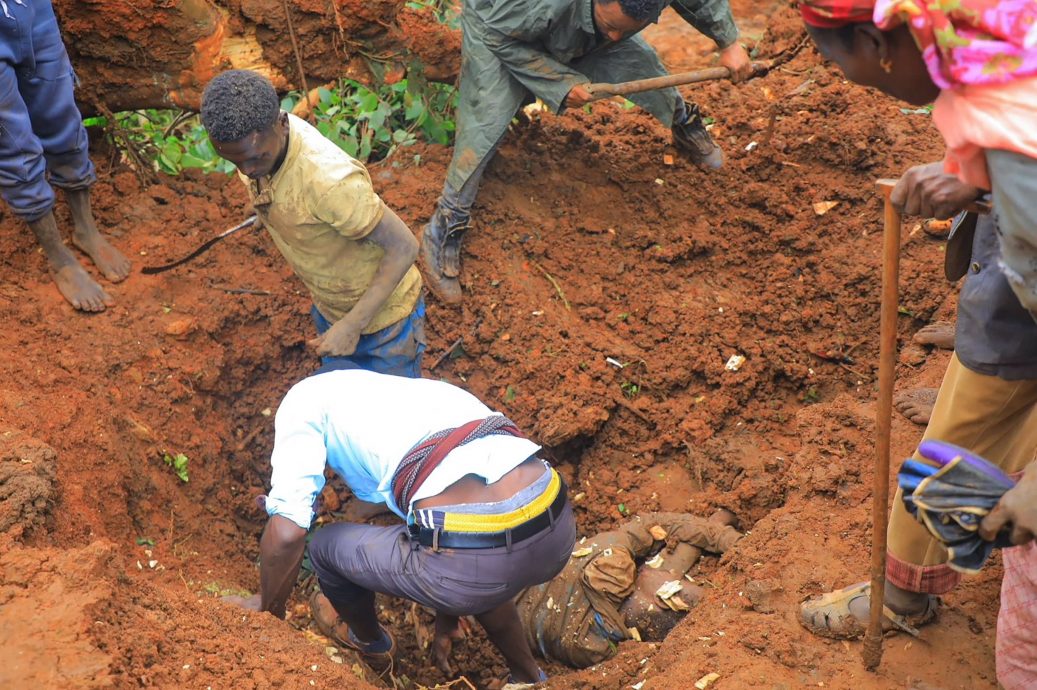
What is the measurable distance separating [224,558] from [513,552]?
1.68 metres

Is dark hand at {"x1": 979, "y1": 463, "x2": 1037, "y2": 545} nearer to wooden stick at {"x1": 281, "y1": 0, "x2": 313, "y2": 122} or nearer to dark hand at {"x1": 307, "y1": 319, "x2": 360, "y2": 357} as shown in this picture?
dark hand at {"x1": 307, "y1": 319, "x2": 360, "y2": 357}

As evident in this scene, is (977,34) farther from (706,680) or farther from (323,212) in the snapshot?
(323,212)

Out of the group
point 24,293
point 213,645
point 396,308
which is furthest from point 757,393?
point 24,293

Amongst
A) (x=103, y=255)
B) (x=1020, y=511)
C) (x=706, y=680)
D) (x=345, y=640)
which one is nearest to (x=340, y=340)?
(x=345, y=640)

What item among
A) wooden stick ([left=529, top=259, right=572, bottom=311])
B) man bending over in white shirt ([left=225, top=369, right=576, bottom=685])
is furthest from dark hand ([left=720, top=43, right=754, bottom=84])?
man bending over in white shirt ([left=225, top=369, right=576, bottom=685])

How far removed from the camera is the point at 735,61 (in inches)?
189

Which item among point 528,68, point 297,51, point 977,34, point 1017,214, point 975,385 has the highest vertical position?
point 977,34

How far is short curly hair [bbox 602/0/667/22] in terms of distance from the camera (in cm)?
407

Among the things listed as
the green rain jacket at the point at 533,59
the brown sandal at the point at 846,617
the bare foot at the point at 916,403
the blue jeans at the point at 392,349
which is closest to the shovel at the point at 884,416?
the brown sandal at the point at 846,617

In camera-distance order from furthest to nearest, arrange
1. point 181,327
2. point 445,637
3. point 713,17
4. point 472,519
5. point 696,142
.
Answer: point 696,142, point 713,17, point 181,327, point 445,637, point 472,519

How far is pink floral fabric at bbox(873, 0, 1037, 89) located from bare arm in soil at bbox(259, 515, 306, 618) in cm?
206

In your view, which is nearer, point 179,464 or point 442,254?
point 179,464

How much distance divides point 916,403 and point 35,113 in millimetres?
3737

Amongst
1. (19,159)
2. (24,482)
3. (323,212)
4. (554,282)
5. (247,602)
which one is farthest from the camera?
(554,282)
